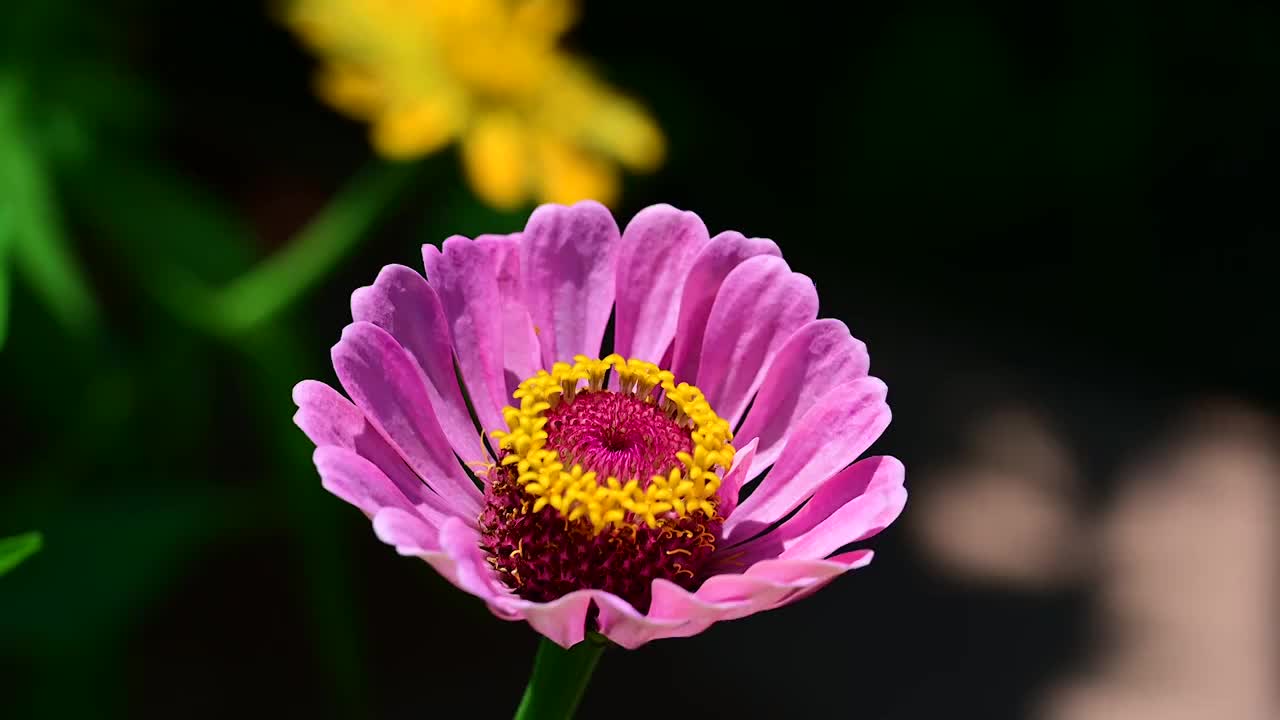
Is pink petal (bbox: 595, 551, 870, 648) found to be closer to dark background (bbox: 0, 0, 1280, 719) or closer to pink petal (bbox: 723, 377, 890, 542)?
pink petal (bbox: 723, 377, 890, 542)

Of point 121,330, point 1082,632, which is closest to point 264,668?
point 121,330

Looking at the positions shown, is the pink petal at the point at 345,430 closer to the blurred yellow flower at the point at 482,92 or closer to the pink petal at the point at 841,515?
the pink petal at the point at 841,515

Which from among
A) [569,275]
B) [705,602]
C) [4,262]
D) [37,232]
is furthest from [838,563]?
[37,232]

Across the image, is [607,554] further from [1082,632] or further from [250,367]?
[1082,632]

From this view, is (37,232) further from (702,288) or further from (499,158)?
(702,288)

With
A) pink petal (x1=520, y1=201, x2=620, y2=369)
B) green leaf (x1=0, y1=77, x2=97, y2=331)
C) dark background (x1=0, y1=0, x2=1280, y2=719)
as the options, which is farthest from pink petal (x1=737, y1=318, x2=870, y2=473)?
dark background (x1=0, y1=0, x2=1280, y2=719)

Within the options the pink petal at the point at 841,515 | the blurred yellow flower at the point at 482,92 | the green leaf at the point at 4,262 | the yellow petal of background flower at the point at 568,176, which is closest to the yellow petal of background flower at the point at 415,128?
the blurred yellow flower at the point at 482,92
